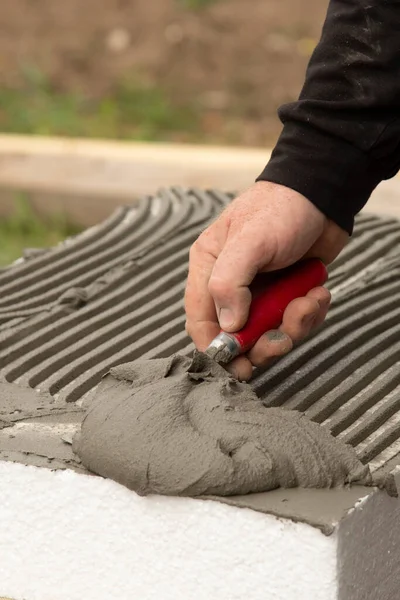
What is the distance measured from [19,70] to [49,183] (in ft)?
8.79

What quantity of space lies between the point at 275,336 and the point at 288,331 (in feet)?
0.11

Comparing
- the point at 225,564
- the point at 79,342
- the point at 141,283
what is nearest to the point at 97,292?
the point at 141,283

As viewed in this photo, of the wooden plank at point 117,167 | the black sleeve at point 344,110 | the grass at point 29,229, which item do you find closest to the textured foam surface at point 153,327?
the black sleeve at point 344,110

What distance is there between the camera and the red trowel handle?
2.05 metres

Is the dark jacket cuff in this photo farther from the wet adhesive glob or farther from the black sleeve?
the wet adhesive glob

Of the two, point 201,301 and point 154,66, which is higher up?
point 201,301

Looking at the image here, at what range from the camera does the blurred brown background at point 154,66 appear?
6262mm

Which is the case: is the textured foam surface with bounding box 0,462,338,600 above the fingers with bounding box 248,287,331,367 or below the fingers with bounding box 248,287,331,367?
below

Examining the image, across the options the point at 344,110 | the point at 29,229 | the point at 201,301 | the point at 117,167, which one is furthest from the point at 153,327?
the point at 29,229

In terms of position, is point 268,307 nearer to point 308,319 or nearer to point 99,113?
point 308,319

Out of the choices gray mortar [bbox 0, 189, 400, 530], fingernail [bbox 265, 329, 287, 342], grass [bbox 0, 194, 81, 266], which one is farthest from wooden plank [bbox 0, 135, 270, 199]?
fingernail [bbox 265, 329, 287, 342]

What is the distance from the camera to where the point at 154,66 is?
6.88 meters

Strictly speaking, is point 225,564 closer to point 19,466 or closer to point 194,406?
point 194,406

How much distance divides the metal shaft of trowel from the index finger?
6 centimetres
